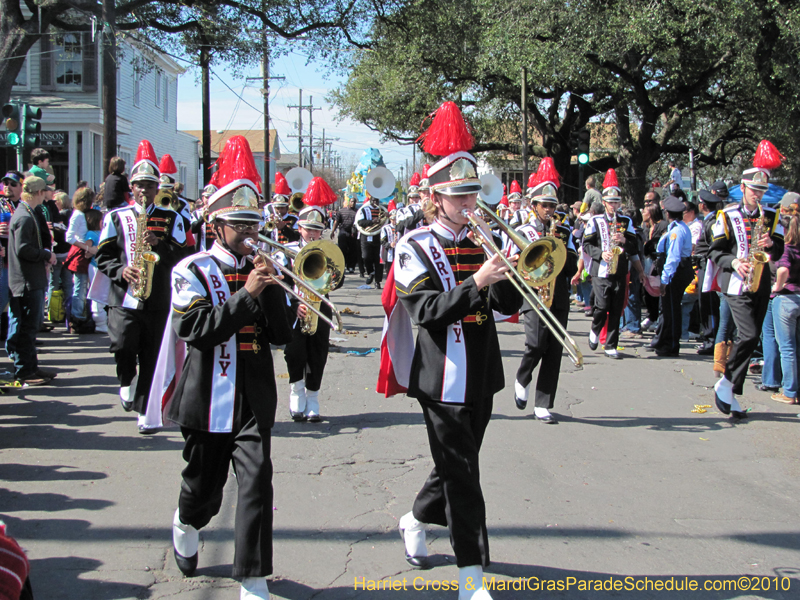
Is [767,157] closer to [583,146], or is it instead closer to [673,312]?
[673,312]

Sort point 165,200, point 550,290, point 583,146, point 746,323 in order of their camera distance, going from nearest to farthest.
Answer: point 550,290, point 165,200, point 746,323, point 583,146

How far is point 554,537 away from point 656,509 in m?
0.89

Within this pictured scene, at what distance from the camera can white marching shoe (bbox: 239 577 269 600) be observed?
126 inches

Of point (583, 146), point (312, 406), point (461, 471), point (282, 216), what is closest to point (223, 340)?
point (461, 471)

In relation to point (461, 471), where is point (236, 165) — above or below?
above

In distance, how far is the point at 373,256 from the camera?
706 inches

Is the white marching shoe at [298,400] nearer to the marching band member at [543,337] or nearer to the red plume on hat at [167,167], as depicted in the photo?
the marching band member at [543,337]

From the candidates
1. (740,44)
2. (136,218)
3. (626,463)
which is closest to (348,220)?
(740,44)

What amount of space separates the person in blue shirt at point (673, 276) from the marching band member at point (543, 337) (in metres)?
3.22

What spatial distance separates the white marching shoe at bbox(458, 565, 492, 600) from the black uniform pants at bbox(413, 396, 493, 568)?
28 millimetres

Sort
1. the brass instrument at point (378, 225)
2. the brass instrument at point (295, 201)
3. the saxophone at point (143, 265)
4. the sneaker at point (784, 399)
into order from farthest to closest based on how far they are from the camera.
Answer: the brass instrument at point (378, 225) → the brass instrument at point (295, 201) → the sneaker at point (784, 399) → the saxophone at point (143, 265)

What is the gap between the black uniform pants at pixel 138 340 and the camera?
6055mm

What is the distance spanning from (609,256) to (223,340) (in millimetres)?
7270

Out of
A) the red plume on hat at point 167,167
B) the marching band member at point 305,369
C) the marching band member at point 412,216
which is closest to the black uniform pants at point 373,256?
the marching band member at point 412,216
